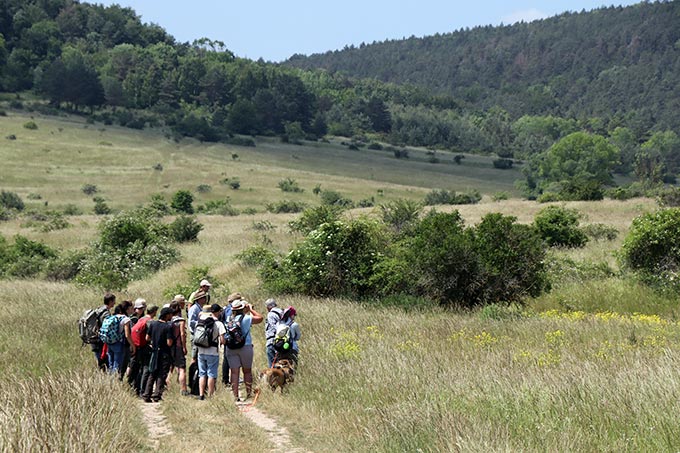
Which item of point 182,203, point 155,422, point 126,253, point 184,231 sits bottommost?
point 182,203

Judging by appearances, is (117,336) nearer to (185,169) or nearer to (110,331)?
(110,331)

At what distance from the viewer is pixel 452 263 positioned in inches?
677

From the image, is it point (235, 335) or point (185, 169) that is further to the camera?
point (185, 169)

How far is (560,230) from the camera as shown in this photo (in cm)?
2780

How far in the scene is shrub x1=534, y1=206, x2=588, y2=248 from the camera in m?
27.7

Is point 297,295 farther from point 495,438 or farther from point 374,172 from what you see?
point 374,172

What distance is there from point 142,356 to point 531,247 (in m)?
10.2

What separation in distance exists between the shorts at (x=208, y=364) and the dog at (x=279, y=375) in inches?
29.5

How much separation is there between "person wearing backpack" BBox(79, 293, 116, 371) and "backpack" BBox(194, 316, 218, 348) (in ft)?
5.71

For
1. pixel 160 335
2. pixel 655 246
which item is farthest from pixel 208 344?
pixel 655 246

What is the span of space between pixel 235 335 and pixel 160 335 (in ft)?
3.78

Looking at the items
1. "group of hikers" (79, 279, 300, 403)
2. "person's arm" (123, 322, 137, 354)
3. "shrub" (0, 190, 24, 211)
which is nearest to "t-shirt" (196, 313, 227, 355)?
"group of hikers" (79, 279, 300, 403)

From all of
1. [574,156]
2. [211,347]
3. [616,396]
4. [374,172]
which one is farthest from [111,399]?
[574,156]

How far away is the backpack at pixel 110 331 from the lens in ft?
35.9
